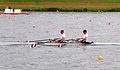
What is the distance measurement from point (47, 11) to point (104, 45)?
65004 mm

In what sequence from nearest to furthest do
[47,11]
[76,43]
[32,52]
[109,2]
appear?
[32,52]
[76,43]
[47,11]
[109,2]

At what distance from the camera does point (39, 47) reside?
40.3 meters

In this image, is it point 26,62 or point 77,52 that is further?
point 77,52

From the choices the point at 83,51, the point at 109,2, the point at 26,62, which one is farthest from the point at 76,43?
the point at 109,2

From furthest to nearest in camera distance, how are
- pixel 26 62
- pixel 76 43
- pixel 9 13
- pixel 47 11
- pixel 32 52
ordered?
pixel 47 11 → pixel 9 13 → pixel 76 43 → pixel 32 52 → pixel 26 62

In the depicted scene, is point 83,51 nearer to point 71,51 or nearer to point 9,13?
point 71,51

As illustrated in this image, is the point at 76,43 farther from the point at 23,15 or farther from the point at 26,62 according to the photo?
the point at 23,15

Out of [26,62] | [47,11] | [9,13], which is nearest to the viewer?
[26,62]

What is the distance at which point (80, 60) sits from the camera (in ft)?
112

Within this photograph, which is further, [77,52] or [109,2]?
[109,2]

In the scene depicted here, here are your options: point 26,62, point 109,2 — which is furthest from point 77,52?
point 109,2

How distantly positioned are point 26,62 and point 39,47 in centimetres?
746

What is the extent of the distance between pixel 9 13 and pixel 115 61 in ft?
184

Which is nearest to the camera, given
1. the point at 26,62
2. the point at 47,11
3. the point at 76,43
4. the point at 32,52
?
the point at 26,62
